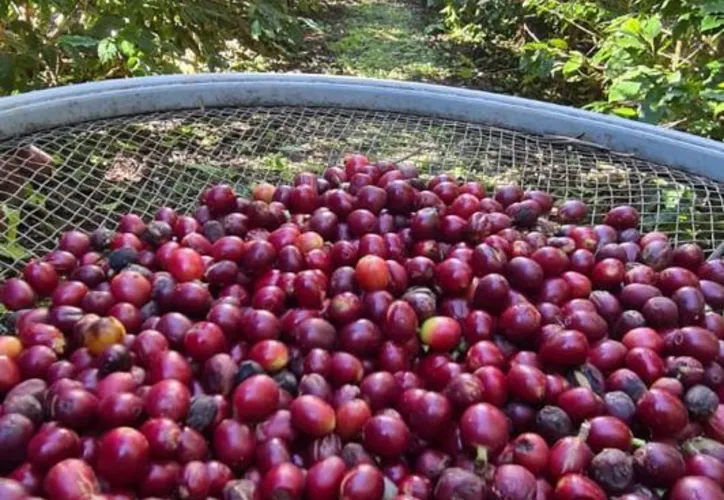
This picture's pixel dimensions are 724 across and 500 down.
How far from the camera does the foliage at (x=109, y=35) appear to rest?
6.78 ft

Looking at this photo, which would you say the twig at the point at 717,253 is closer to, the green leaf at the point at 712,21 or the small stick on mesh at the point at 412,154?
the small stick on mesh at the point at 412,154

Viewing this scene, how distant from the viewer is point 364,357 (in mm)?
1008

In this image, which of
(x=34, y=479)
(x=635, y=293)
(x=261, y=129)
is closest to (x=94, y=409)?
(x=34, y=479)

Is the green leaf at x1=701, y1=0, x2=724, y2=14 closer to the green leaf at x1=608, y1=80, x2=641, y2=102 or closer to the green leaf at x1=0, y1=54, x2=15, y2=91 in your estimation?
the green leaf at x1=608, y1=80, x2=641, y2=102

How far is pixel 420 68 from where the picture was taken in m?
4.72

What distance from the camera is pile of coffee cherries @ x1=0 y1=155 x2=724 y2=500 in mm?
806

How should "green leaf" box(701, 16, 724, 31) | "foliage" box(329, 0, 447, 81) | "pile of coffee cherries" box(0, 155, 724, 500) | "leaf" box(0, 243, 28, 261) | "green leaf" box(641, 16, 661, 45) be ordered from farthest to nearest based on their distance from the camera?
"foliage" box(329, 0, 447, 81)
"green leaf" box(641, 16, 661, 45)
"green leaf" box(701, 16, 724, 31)
"leaf" box(0, 243, 28, 261)
"pile of coffee cherries" box(0, 155, 724, 500)

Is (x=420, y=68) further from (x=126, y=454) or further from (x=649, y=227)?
(x=126, y=454)

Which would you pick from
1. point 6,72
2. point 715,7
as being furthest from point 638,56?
point 6,72

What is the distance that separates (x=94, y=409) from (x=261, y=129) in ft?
3.05

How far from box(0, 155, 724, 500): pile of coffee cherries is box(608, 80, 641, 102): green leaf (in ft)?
3.60

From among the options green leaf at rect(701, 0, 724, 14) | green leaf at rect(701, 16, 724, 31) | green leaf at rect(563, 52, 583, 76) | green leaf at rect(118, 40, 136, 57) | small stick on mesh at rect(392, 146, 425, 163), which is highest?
green leaf at rect(701, 0, 724, 14)

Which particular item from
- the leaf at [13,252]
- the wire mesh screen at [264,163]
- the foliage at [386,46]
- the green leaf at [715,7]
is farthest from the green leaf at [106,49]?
the foliage at [386,46]

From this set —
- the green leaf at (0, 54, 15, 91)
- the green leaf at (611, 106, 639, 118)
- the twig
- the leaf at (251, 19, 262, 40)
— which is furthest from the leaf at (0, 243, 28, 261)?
the leaf at (251, 19, 262, 40)
